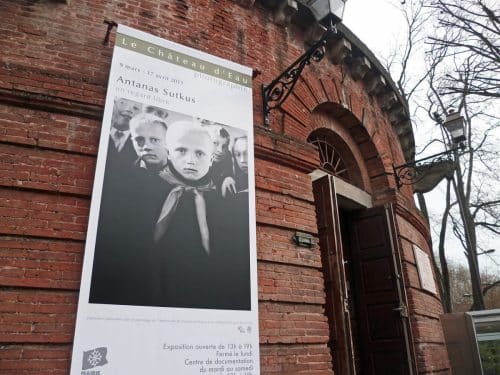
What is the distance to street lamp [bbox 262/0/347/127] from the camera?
204 inches

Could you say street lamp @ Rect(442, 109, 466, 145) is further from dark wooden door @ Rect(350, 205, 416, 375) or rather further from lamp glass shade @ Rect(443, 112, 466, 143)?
dark wooden door @ Rect(350, 205, 416, 375)

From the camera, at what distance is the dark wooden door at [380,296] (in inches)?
260

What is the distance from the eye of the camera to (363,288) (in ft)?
24.2

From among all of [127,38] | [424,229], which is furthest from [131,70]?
[424,229]

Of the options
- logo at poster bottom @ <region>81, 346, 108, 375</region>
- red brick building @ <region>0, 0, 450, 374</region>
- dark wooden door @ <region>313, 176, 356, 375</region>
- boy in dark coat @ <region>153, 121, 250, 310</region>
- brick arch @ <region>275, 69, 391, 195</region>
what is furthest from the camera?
brick arch @ <region>275, 69, 391, 195</region>

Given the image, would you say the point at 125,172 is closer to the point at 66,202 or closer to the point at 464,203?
the point at 66,202

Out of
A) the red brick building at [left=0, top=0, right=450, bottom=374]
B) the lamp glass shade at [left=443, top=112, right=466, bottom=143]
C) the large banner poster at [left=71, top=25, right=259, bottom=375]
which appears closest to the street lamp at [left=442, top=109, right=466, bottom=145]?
the lamp glass shade at [left=443, top=112, right=466, bottom=143]

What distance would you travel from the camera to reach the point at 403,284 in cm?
693

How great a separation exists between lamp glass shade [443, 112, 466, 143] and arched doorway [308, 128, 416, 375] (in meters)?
2.11

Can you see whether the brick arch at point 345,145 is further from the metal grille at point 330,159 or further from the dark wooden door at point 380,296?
the dark wooden door at point 380,296

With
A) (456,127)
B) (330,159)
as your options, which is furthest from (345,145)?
(456,127)

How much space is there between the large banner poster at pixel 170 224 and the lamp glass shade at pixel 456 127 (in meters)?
5.09

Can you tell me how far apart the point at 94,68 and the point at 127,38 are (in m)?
0.53

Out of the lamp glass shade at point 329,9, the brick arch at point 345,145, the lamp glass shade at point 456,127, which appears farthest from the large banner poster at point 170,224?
the lamp glass shade at point 456,127
